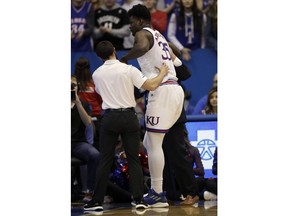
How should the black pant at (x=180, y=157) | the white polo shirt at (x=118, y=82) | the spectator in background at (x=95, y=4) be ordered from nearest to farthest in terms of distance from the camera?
the white polo shirt at (x=118, y=82) → the black pant at (x=180, y=157) → the spectator in background at (x=95, y=4)

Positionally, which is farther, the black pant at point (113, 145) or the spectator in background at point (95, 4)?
the spectator in background at point (95, 4)

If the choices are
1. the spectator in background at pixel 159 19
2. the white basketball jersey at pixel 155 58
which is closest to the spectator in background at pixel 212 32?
the spectator in background at pixel 159 19

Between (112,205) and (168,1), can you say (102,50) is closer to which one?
(112,205)

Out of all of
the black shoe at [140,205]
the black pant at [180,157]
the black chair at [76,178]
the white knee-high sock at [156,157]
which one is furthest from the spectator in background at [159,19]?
the black shoe at [140,205]

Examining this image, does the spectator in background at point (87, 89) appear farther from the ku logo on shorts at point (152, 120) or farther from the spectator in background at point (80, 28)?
the spectator in background at point (80, 28)

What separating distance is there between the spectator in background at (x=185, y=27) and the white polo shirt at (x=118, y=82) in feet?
14.4

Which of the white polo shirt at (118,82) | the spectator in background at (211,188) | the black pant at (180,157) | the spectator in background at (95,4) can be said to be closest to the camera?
the white polo shirt at (118,82)

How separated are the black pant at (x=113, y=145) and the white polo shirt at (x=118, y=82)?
0.35ft

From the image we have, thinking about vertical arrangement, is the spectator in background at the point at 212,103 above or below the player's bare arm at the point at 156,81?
below

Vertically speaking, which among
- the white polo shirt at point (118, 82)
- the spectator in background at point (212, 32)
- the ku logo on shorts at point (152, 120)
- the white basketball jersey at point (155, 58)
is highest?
the spectator in background at point (212, 32)

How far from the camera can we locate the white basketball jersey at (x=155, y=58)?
7.95 m

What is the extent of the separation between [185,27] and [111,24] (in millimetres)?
1140
